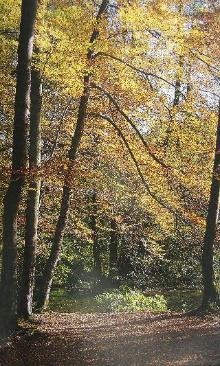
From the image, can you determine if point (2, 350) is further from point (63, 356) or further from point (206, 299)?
point (206, 299)

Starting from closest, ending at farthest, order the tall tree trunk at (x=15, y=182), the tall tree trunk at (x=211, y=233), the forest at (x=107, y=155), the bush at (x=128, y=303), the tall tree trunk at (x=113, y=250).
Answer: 1. the tall tree trunk at (x=15, y=182)
2. the forest at (x=107, y=155)
3. the tall tree trunk at (x=211, y=233)
4. the bush at (x=128, y=303)
5. the tall tree trunk at (x=113, y=250)

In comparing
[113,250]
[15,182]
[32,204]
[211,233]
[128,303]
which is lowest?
[128,303]

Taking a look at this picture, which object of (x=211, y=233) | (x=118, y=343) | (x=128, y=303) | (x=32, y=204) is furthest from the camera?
(x=128, y=303)

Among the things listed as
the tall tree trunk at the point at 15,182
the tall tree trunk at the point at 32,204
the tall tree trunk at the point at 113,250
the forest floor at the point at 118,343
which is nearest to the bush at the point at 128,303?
the tall tree trunk at the point at 113,250

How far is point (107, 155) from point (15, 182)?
968 centimetres

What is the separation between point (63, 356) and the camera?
9062 millimetres

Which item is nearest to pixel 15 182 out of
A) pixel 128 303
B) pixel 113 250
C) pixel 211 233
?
pixel 211 233

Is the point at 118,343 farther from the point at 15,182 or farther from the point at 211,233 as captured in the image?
the point at 211,233

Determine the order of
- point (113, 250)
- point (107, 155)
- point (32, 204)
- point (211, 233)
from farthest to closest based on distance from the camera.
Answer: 1. point (113, 250)
2. point (107, 155)
3. point (211, 233)
4. point (32, 204)

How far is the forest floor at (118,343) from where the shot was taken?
28.1ft

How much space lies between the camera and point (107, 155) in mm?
19516

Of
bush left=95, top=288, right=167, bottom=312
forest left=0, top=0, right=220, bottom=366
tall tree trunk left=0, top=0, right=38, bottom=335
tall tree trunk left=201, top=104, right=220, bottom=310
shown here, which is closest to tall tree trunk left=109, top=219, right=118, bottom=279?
forest left=0, top=0, right=220, bottom=366

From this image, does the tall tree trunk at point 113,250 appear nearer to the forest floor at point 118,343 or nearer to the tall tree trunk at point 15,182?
the forest floor at point 118,343

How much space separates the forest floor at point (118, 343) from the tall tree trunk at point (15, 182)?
25.7 inches
